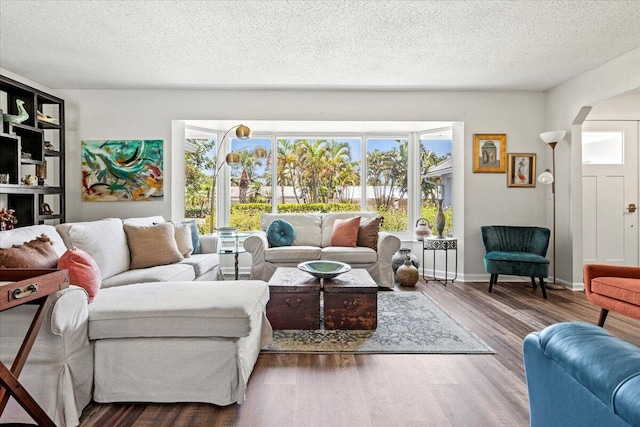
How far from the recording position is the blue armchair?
782 mm

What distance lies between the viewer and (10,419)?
175 cm

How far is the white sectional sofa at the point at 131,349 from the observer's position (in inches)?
69.8

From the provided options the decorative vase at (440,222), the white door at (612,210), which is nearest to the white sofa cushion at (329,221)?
the decorative vase at (440,222)

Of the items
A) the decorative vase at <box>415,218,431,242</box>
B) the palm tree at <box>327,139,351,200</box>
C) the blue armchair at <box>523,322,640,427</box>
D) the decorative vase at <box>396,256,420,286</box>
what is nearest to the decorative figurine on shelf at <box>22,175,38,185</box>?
the palm tree at <box>327,139,351,200</box>

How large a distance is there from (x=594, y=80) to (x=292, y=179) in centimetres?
396

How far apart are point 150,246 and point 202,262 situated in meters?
0.52

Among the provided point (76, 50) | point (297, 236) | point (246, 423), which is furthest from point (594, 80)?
point (76, 50)

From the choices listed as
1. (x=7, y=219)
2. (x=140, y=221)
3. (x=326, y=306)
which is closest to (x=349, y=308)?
(x=326, y=306)

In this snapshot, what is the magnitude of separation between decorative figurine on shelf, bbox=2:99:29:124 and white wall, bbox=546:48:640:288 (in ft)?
20.3

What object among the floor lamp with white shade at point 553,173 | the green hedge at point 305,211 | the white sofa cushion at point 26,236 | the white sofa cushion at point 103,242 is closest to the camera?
the white sofa cushion at point 26,236

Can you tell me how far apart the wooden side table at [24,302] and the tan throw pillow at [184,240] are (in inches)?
87.7

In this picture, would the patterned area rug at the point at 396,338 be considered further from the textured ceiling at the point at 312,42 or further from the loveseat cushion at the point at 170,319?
the textured ceiling at the point at 312,42

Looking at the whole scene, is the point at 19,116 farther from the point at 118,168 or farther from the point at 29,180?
the point at 118,168

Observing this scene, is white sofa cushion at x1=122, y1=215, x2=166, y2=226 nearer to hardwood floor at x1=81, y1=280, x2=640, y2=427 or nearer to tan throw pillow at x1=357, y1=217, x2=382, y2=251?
hardwood floor at x1=81, y1=280, x2=640, y2=427
